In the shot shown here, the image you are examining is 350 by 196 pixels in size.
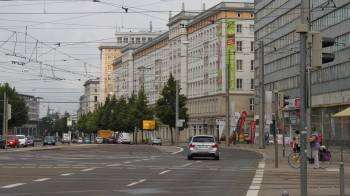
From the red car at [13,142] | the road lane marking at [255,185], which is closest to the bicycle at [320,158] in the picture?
the road lane marking at [255,185]

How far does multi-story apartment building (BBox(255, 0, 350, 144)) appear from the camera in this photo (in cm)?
6674

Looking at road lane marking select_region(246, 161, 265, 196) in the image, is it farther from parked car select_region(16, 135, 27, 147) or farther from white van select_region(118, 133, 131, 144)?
white van select_region(118, 133, 131, 144)

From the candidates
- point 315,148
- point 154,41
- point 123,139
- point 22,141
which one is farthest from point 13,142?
point 154,41

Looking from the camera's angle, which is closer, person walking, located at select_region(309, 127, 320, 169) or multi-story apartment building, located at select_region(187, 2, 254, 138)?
person walking, located at select_region(309, 127, 320, 169)

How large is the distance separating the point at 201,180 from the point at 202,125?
337 ft

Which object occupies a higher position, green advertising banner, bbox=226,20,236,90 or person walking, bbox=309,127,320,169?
green advertising banner, bbox=226,20,236,90

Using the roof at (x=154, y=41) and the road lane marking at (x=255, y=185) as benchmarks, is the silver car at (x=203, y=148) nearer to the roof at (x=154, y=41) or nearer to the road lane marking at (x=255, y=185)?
the road lane marking at (x=255, y=185)

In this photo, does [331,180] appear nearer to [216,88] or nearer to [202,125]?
[216,88]

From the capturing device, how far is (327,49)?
70.2m

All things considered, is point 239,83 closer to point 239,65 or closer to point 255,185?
point 239,65

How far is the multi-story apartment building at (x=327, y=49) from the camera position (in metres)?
66.7

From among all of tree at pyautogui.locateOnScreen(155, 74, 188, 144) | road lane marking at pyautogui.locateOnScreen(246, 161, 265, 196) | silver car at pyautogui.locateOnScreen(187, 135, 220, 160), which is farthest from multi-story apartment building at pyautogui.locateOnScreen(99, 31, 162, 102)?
road lane marking at pyautogui.locateOnScreen(246, 161, 265, 196)

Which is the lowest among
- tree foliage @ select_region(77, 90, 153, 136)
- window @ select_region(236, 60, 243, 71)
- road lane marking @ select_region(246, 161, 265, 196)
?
road lane marking @ select_region(246, 161, 265, 196)

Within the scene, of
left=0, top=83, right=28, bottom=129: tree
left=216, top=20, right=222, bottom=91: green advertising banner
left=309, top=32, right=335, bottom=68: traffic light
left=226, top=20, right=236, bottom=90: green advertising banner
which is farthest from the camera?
left=0, top=83, right=28, bottom=129: tree
